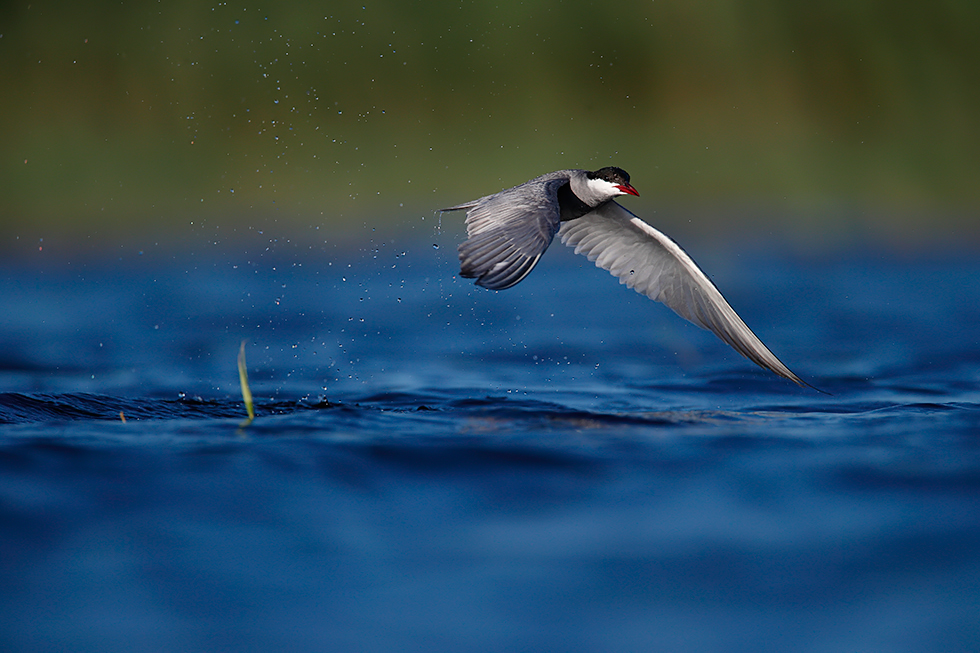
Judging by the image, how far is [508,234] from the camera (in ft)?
15.8

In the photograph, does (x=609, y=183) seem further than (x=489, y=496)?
Yes

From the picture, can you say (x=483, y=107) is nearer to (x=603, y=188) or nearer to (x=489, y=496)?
(x=603, y=188)

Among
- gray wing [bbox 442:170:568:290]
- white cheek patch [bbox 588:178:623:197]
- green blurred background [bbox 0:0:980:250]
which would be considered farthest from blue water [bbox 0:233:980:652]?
green blurred background [bbox 0:0:980:250]

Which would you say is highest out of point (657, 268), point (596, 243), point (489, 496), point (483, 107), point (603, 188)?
point (483, 107)

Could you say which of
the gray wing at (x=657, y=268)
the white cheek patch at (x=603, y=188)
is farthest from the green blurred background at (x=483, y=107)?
the white cheek patch at (x=603, y=188)

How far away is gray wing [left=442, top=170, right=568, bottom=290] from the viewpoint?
14.8 ft

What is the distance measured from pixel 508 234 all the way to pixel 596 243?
184cm

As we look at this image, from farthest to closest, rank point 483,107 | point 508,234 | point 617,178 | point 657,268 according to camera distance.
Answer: point 483,107
point 657,268
point 617,178
point 508,234

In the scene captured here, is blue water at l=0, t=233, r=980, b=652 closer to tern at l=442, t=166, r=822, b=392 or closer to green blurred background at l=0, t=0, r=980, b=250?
tern at l=442, t=166, r=822, b=392

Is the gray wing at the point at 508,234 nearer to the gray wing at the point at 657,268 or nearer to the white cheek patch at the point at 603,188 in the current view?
the white cheek patch at the point at 603,188

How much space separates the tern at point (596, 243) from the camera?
15.3ft

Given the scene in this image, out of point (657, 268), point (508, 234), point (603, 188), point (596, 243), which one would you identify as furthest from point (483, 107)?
point (508, 234)

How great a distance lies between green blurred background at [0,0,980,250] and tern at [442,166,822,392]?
6.01 metres

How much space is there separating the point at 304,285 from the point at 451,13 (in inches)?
190
